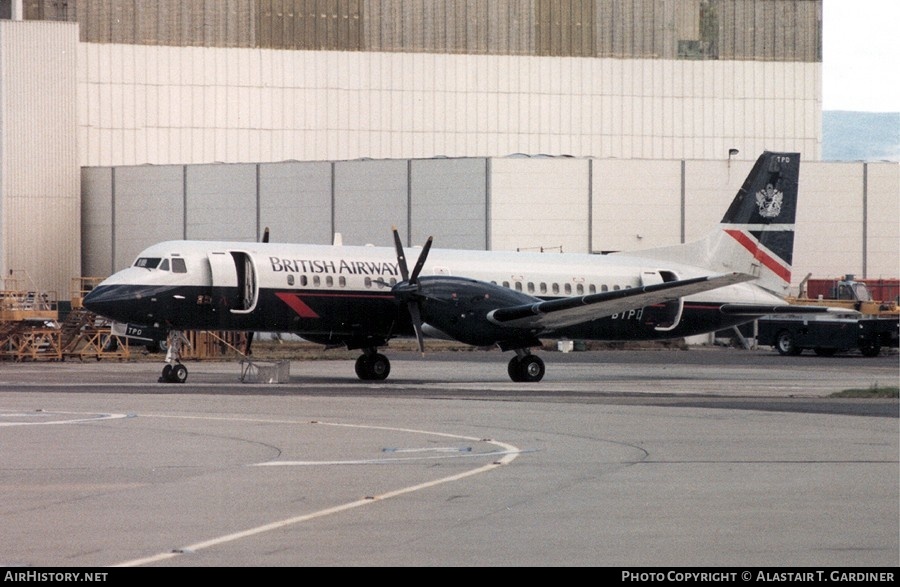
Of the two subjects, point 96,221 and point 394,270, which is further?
point 96,221

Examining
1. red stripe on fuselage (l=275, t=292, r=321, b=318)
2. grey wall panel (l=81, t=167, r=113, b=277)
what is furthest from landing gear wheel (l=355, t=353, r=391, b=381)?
grey wall panel (l=81, t=167, r=113, b=277)

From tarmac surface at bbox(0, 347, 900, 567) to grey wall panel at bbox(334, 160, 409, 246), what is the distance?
37.5 metres

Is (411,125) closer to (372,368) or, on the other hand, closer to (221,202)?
(221,202)

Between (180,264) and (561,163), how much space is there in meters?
35.1

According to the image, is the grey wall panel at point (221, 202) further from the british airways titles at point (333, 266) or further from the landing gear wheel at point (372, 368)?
the british airways titles at point (333, 266)

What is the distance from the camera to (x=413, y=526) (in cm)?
1011

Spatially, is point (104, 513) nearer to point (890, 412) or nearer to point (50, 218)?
point (890, 412)

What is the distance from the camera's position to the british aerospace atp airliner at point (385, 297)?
31609mm

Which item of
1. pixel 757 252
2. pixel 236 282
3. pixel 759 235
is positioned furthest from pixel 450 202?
pixel 236 282

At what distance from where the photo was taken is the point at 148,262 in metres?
31.9

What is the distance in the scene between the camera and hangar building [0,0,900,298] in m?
64.1

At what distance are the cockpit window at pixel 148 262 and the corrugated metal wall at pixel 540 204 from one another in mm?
31676

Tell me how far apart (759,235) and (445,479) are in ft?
91.3

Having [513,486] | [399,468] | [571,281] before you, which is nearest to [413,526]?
[513,486]
